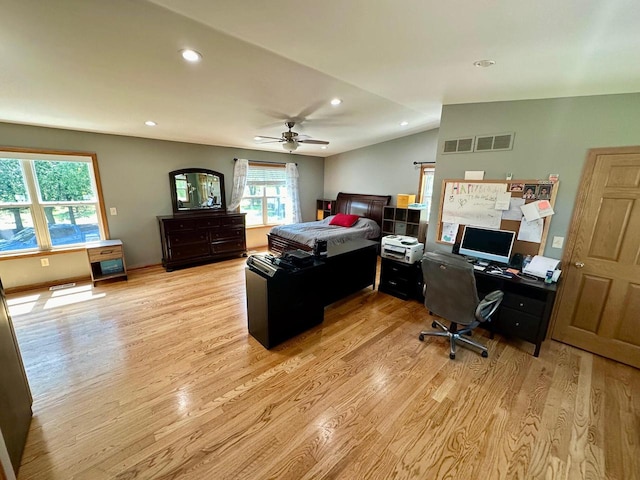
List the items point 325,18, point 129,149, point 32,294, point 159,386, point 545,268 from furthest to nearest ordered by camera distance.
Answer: point 129,149 → point 32,294 → point 545,268 → point 159,386 → point 325,18

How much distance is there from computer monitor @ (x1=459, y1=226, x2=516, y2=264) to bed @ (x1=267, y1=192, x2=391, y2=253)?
220 cm

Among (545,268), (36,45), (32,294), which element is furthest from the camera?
(32,294)

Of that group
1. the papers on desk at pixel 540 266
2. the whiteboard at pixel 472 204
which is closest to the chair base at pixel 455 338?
the papers on desk at pixel 540 266

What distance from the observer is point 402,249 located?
3.34 meters

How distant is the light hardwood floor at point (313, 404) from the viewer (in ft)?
4.76

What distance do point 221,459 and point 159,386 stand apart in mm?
873

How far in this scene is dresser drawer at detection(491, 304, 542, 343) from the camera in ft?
7.68

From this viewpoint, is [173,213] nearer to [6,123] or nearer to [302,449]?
[6,123]

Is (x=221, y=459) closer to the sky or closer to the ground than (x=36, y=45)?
closer to the ground

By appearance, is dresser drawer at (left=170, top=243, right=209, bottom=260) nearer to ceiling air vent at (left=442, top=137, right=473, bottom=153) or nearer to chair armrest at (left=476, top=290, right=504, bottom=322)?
ceiling air vent at (left=442, top=137, right=473, bottom=153)

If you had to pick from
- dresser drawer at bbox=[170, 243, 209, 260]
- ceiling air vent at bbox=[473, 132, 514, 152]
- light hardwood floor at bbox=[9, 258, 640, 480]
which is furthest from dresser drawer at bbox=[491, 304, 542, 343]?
dresser drawer at bbox=[170, 243, 209, 260]

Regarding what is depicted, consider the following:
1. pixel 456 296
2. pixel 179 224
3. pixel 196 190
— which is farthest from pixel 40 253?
pixel 456 296

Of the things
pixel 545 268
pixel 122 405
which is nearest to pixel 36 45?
pixel 122 405

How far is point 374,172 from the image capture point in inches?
232
